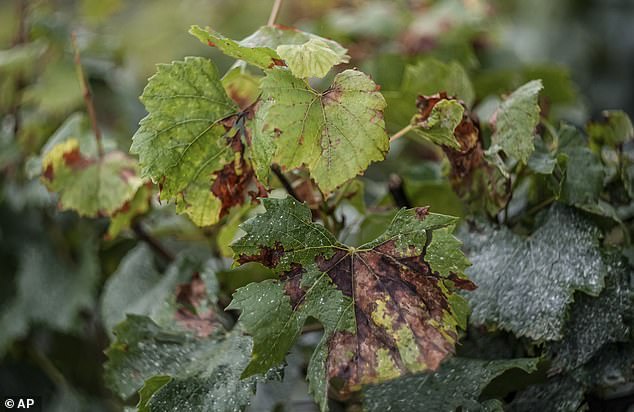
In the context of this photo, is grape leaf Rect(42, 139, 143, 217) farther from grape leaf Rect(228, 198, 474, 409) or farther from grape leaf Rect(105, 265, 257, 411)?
grape leaf Rect(228, 198, 474, 409)

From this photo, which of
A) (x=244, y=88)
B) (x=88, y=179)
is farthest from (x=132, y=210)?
(x=244, y=88)

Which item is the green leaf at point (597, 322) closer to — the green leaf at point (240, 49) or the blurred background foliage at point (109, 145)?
the blurred background foliage at point (109, 145)

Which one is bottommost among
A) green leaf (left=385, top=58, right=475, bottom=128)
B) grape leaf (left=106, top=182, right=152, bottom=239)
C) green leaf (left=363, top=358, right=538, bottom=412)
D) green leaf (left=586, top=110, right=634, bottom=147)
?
green leaf (left=363, top=358, right=538, bottom=412)

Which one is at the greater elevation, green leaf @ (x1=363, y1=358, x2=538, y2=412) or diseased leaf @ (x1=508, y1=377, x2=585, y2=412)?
green leaf @ (x1=363, y1=358, x2=538, y2=412)

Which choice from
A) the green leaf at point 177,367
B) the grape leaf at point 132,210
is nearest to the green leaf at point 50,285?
the grape leaf at point 132,210

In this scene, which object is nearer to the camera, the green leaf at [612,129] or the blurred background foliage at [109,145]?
the green leaf at [612,129]

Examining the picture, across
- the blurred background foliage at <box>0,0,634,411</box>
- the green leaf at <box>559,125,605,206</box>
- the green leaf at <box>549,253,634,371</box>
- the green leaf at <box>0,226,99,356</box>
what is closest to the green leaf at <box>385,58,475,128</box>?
the blurred background foliage at <box>0,0,634,411</box>

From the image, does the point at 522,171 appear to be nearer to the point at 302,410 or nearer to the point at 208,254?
the point at 208,254
